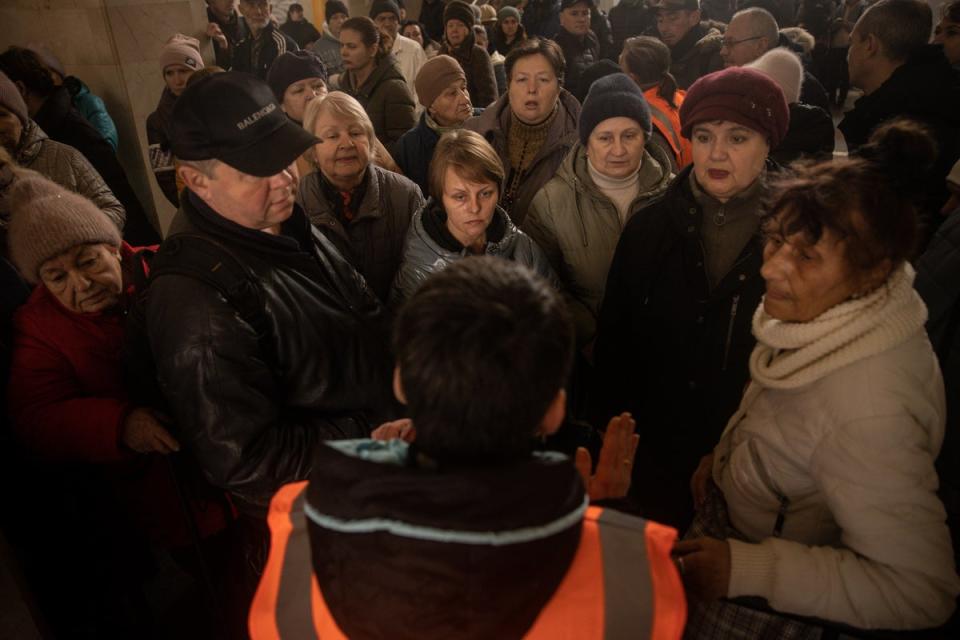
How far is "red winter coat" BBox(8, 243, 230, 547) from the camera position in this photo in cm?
186

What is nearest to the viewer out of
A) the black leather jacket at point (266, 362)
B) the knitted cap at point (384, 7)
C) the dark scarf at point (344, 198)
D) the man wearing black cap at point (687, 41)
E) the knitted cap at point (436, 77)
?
the black leather jacket at point (266, 362)

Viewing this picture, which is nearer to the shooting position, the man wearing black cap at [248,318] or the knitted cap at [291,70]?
the man wearing black cap at [248,318]

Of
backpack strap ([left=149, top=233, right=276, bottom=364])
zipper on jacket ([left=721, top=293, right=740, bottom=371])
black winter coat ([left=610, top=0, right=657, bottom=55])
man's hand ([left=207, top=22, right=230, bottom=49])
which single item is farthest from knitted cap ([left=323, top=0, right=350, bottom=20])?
zipper on jacket ([left=721, top=293, right=740, bottom=371])

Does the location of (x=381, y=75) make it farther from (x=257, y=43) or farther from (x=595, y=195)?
(x=595, y=195)

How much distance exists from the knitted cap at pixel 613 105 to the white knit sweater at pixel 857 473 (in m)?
1.75

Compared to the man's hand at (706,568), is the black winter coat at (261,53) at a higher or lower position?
higher

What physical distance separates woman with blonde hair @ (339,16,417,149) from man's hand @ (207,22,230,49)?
1599 millimetres

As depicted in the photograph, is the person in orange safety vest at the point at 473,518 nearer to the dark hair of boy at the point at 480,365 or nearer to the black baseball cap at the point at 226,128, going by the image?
the dark hair of boy at the point at 480,365

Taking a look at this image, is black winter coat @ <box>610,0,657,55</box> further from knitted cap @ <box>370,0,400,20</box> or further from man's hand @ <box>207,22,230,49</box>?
man's hand @ <box>207,22,230,49</box>

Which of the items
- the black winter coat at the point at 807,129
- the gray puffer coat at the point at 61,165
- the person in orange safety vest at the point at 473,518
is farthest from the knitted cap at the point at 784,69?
the gray puffer coat at the point at 61,165

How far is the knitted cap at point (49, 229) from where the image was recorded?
195cm

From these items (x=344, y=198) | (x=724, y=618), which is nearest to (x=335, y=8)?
(x=344, y=198)

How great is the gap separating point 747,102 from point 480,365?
1.95 m

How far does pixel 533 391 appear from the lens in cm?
97
